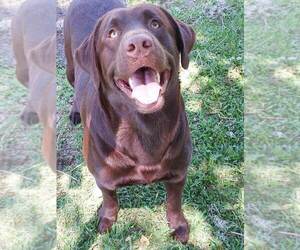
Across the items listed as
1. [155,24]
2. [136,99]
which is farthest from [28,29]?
[155,24]

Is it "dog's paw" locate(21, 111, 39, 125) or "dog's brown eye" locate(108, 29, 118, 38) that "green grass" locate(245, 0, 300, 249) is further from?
"dog's paw" locate(21, 111, 39, 125)

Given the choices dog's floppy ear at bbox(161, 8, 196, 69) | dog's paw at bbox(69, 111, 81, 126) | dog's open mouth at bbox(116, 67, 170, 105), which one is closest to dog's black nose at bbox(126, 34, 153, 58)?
dog's open mouth at bbox(116, 67, 170, 105)

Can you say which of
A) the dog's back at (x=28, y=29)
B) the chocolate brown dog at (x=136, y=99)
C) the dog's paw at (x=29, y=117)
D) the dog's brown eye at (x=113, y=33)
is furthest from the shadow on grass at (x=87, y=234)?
the dog's back at (x=28, y=29)

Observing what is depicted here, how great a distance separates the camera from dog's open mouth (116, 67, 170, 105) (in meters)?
2.14

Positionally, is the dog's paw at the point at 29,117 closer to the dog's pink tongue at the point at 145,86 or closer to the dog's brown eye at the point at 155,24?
the dog's pink tongue at the point at 145,86

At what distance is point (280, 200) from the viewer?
310 cm

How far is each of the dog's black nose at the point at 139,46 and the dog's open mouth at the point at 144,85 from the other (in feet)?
0.45

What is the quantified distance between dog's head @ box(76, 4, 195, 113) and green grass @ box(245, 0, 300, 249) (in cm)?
113

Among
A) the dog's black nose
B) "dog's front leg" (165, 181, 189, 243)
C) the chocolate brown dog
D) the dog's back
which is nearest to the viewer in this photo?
the dog's back

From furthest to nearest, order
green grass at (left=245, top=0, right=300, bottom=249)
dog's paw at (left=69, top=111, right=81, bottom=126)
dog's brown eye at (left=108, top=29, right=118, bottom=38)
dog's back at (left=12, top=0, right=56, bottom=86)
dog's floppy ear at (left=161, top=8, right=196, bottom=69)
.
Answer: dog's paw at (left=69, top=111, right=81, bottom=126), green grass at (left=245, top=0, right=300, bottom=249), dog's floppy ear at (left=161, top=8, right=196, bottom=69), dog's brown eye at (left=108, top=29, right=118, bottom=38), dog's back at (left=12, top=0, right=56, bottom=86)

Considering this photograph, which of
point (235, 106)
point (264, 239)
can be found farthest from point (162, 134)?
point (235, 106)

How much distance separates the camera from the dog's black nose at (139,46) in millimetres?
2020

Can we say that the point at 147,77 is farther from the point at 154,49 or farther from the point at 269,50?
the point at 269,50

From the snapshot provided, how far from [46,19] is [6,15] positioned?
8.0 inches
